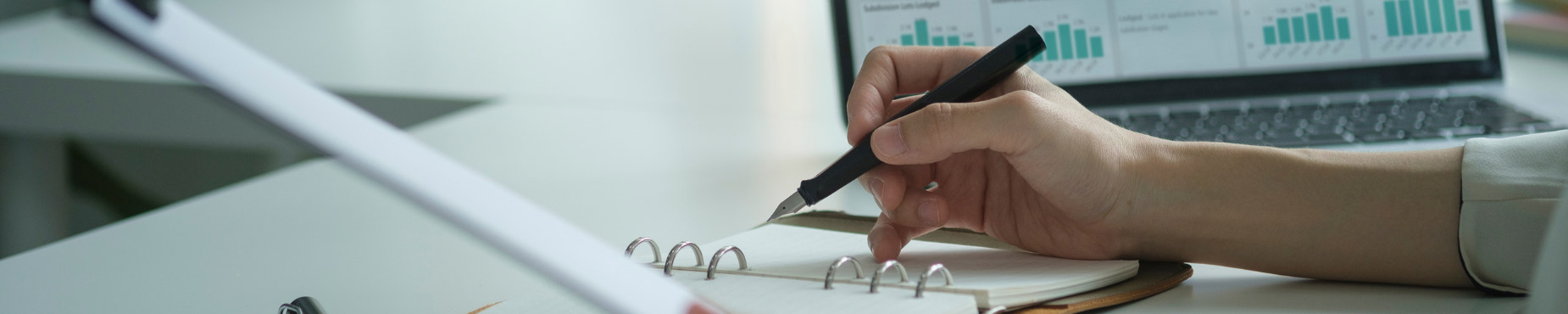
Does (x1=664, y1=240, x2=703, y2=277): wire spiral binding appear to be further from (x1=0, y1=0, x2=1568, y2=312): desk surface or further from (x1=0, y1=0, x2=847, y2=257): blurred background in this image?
(x1=0, y1=0, x2=847, y2=257): blurred background

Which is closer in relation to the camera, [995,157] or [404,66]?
[995,157]

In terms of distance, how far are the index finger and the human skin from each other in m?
0.09

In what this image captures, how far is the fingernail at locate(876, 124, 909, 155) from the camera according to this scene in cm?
56

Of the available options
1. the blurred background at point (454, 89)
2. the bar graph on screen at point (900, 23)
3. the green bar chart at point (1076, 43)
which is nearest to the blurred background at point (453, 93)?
the blurred background at point (454, 89)

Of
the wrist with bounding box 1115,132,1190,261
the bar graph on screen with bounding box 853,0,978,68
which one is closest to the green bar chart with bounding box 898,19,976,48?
the bar graph on screen with bounding box 853,0,978,68

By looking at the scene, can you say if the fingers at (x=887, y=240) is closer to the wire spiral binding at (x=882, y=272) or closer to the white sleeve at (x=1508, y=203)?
the wire spiral binding at (x=882, y=272)

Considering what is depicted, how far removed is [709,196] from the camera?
85 cm

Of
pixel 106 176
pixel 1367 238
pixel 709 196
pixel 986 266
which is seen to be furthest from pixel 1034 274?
pixel 106 176

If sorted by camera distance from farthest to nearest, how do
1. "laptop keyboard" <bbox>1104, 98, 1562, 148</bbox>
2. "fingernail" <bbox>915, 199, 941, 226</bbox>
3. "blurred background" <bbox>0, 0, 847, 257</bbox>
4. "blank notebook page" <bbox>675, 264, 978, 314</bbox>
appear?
"blurred background" <bbox>0, 0, 847, 257</bbox>
"laptop keyboard" <bbox>1104, 98, 1562, 148</bbox>
"fingernail" <bbox>915, 199, 941, 226</bbox>
"blank notebook page" <bbox>675, 264, 978, 314</bbox>

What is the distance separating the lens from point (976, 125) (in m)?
0.54

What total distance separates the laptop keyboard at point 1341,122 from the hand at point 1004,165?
0.32 metres

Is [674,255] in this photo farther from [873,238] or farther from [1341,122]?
[1341,122]

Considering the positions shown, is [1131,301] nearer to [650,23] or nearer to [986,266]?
[986,266]

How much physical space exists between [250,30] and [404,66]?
0.33 metres
